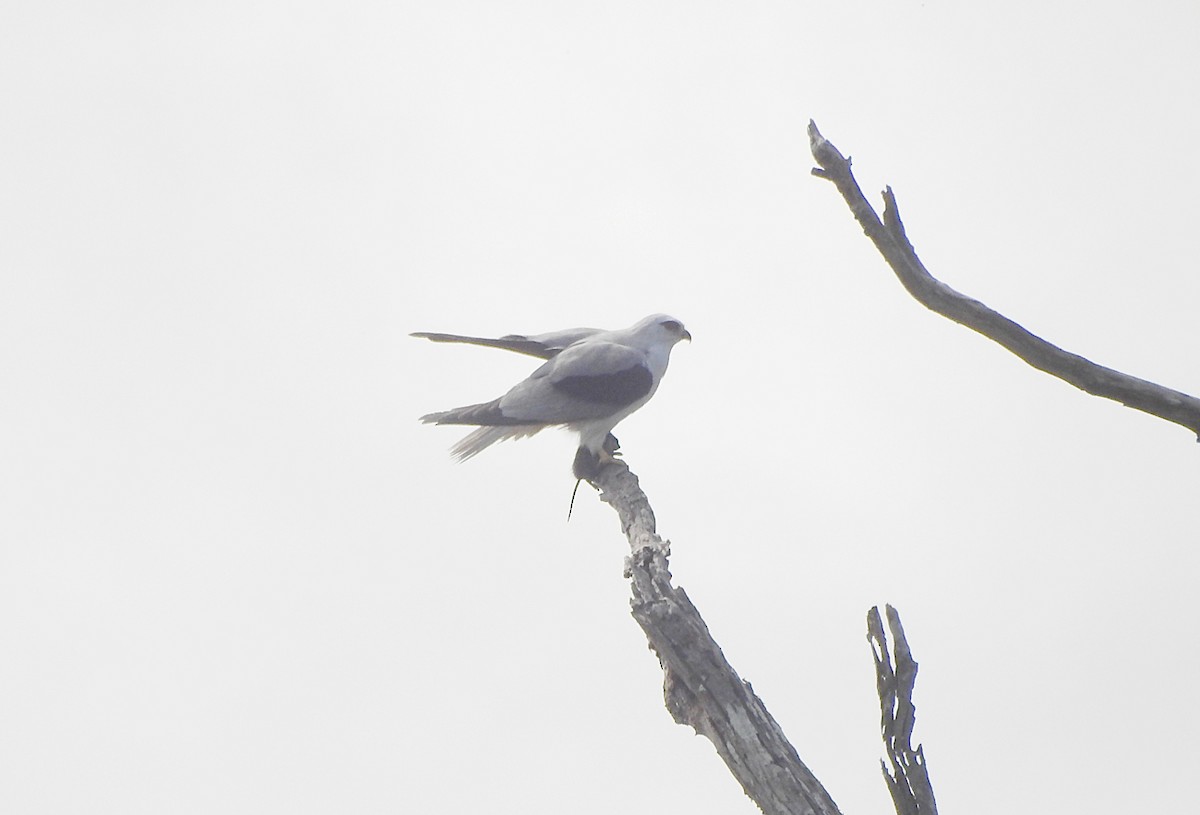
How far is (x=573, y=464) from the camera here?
8734mm

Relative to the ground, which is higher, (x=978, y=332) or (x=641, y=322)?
(x=641, y=322)

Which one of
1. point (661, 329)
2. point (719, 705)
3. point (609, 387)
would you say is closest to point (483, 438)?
point (609, 387)

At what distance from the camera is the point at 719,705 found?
5.00 meters

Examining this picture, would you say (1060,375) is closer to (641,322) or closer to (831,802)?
(831,802)

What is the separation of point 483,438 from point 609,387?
0.97 metres

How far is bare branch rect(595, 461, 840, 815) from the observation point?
4.82 meters

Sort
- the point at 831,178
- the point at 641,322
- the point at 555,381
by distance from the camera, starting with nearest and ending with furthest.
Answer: the point at 831,178 < the point at 555,381 < the point at 641,322

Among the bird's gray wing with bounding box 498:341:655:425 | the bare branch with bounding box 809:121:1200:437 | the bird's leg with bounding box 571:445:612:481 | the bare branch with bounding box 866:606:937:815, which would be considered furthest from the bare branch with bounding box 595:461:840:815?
the bird's gray wing with bounding box 498:341:655:425

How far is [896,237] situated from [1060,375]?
847mm

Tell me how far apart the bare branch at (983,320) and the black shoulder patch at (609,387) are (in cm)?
397

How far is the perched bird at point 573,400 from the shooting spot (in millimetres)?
8641

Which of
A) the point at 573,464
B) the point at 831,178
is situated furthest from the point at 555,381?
the point at 831,178

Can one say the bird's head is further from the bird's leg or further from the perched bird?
the bird's leg

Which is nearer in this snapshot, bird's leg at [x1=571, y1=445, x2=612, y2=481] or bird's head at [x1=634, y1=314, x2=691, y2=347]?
bird's leg at [x1=571, y1=445, x2=612, y2=481]
